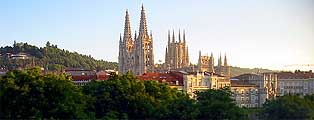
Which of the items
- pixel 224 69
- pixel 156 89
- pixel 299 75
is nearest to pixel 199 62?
pixel 224 69

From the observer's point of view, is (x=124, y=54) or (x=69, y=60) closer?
(x=124, y=54)

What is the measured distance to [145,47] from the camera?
63906 millimetres

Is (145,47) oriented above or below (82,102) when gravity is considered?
above

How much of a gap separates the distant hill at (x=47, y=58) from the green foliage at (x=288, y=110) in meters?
54.1

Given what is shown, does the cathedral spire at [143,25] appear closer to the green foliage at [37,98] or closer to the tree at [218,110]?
the tree at [218,110]

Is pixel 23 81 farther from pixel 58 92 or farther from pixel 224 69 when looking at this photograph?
pixel 224 69

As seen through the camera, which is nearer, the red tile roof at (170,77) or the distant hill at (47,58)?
the red tile roof at (170,77)

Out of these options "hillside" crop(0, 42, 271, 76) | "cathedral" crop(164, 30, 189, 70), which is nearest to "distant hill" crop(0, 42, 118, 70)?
"hillside" crop(0, 42, 271, 76)

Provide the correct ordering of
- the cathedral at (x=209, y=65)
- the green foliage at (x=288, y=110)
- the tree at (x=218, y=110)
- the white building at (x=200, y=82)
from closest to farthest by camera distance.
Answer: the tree at (x=218, y=110), the green foliage at (x=288, y=110), the white building at (x=200, y=82), the cathedral at (x=209, y=65)

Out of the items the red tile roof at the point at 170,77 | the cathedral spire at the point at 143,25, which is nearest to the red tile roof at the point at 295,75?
the cathedral spire at the point at 143,25

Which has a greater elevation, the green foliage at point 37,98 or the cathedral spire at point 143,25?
the cathedral spire at point 143,25

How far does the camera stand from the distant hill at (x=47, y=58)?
85062 millimetres

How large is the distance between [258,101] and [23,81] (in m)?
35.6

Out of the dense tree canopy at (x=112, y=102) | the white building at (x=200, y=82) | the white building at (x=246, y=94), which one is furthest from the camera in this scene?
the white building at (x=246, y=94)
